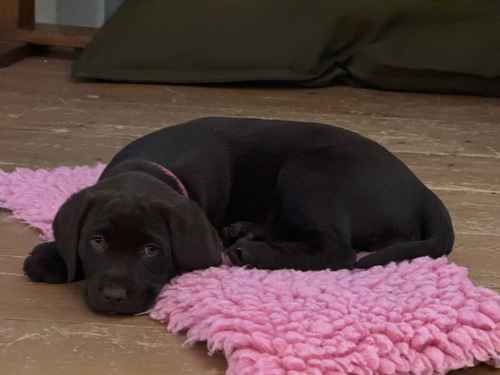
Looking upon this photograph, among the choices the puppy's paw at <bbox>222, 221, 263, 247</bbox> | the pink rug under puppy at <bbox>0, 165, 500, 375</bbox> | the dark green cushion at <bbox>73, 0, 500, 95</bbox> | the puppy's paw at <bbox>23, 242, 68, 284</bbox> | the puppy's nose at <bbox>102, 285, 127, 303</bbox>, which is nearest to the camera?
the pink rug under puppy at <bbox>0, 165, 500, 375</bbox>

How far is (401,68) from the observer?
4477 millimetres

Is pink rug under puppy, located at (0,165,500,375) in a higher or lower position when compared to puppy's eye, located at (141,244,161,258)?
lower

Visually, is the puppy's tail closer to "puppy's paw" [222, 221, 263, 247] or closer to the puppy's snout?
"puppy's paw" [222, 221, 263, 247]

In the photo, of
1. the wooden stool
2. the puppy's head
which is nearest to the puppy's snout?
the puppy's head

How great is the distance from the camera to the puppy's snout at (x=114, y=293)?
179 cm

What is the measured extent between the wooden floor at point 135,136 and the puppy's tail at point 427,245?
13 cm

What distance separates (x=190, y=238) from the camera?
1893 mm

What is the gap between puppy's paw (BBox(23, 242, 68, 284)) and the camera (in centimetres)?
201

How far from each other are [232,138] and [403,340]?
2.84 feet

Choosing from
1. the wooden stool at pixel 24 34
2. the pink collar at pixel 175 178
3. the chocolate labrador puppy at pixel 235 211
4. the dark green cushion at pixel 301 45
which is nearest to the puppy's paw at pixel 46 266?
the chocolate labrador puppy at pixel 235 211

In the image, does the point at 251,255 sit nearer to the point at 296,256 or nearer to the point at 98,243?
the point at 296,256

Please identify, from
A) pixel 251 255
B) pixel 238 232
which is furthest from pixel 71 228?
pixel 238 232

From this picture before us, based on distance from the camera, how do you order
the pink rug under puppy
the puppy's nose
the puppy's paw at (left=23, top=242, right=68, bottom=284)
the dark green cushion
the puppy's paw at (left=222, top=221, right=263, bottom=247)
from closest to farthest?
the pink rug under puppy → the puppy's nose → the puppy's paw at (left=23, top=242, right=68, bottom=284) → the puppy's paw at (left=222, top=221, right=263, bottom=247) → the dark green cushion

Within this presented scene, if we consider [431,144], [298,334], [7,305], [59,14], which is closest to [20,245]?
[7,305]
